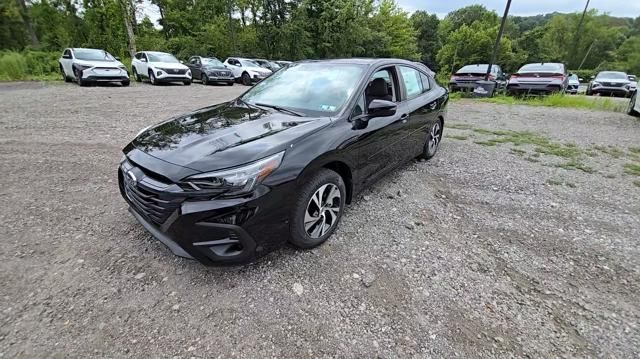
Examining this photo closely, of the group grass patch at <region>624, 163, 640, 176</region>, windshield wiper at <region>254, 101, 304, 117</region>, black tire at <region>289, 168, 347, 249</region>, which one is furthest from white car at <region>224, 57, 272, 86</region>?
black tire at <region>289, 168, 347, 249</region>

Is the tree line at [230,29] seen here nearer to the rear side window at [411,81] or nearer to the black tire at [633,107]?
the rear side window at [411,81]

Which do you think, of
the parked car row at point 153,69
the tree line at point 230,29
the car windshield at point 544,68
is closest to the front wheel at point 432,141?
the parked car row at point 153,69

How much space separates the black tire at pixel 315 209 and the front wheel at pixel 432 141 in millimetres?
2323

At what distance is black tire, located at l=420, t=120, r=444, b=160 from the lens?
4516mm

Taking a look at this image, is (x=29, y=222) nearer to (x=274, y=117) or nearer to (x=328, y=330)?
(x=274, y=117)

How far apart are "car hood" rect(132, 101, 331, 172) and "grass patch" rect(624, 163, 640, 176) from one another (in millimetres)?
4770

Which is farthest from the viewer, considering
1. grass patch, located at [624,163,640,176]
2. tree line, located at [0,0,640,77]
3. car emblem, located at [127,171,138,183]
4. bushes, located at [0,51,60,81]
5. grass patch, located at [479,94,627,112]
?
tree line, located at [0,0,640,77]

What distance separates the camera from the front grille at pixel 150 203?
1987 mm

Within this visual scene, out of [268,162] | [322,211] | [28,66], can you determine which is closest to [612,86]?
[322,211]

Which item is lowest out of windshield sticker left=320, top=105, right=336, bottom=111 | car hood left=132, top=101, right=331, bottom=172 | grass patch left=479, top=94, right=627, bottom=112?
grass patch left=479, top=94, right=627, bottom=112

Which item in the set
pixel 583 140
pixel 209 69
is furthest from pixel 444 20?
pixel 583 140

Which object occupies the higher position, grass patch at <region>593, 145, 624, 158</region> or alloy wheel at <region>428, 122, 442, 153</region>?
alloy wheel at <region>428, 122, 442, 153</region>

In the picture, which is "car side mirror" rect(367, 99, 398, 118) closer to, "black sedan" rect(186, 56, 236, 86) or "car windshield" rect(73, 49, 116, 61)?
"car windshield" rect(73, 49, 116, 61)

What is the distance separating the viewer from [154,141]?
2.43 meters
